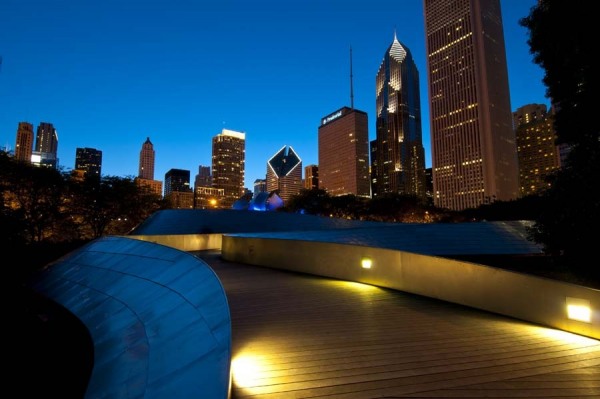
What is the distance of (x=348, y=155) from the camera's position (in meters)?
186

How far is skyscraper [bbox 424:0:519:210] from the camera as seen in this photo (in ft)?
409

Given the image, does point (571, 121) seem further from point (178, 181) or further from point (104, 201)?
point (178, 181)

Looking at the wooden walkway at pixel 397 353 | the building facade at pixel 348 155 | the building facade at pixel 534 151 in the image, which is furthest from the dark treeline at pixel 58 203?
the building facade at pixel 348 155

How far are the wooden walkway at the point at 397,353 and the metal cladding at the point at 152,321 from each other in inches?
21.1

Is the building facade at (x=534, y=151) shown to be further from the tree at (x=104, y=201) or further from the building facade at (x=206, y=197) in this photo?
the tree at (x=104, y=201)

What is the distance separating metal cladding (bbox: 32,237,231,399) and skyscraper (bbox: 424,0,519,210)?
5165 inches

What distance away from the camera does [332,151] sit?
196m

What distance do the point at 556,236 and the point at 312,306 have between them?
5.63 m

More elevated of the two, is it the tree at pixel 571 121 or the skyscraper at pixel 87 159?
the skyscraper at pixel 87 159

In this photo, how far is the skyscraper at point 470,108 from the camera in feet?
409

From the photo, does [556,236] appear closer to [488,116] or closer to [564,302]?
[564,302]

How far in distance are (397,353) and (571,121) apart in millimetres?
10539

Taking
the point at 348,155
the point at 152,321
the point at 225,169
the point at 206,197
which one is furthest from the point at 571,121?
the point at 225,169

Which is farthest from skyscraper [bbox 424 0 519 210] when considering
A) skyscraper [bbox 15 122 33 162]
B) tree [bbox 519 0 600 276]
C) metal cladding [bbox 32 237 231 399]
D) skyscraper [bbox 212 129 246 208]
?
skyscraper [bbox 15 122 33 162]
